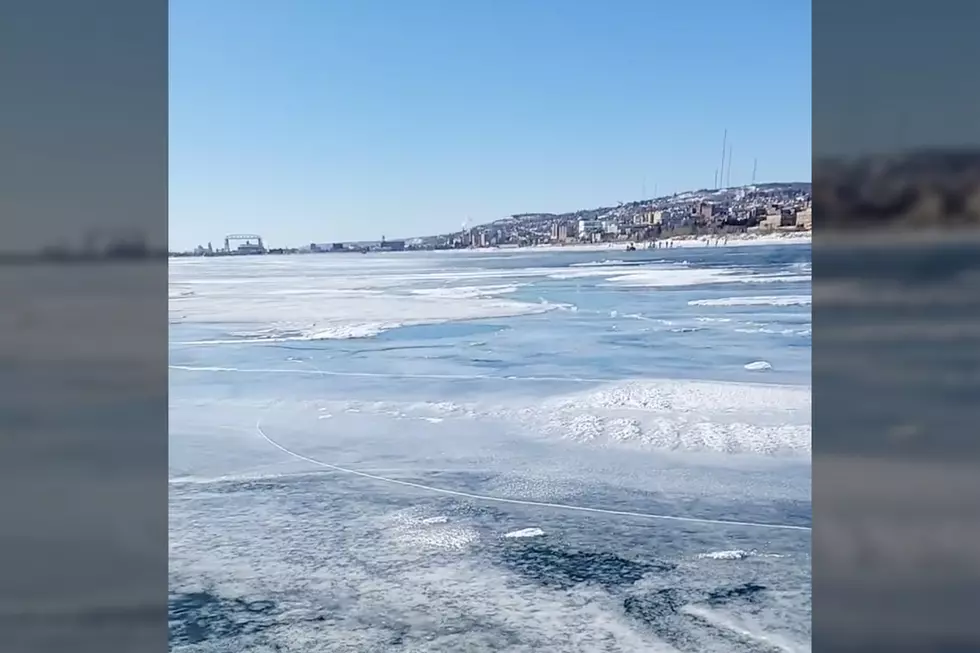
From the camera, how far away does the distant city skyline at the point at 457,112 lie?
47.1 ft

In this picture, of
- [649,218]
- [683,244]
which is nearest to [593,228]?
[649,218]

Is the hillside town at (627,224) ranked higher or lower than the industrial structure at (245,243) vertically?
higher

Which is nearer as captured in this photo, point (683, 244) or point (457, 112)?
point (683, 244)

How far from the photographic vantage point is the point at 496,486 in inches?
97.7


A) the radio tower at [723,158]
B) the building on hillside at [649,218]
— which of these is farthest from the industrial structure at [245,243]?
the radio tower at [723,158]

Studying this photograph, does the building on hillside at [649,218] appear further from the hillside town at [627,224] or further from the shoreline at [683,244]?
the shoreline at [683,244]

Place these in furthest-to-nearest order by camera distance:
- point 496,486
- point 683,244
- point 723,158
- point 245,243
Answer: point 245,243 → point 723,158 → point 683,244 → point 496,486

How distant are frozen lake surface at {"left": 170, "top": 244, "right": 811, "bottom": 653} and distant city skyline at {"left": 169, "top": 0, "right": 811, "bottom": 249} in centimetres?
984

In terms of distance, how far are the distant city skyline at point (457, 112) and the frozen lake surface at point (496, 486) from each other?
32.3ft

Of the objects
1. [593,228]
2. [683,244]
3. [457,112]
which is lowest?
[683,244]

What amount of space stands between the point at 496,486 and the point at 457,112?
14.7m

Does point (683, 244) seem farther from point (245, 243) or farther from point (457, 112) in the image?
point (245, 243)
